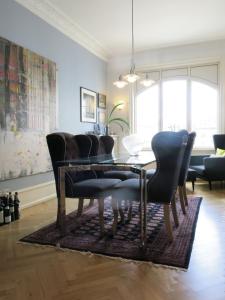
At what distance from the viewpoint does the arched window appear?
19.6ft

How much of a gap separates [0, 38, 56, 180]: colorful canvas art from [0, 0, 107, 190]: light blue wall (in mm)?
149

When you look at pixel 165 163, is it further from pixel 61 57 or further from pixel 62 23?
pixel 62 23

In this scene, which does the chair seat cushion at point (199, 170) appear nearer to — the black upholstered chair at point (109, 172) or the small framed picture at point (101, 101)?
the black upholstered chair at point (109, 172)

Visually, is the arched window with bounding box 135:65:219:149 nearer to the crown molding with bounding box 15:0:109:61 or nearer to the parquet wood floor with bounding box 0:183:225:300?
the crown molding with bounding box 15:0:109:61

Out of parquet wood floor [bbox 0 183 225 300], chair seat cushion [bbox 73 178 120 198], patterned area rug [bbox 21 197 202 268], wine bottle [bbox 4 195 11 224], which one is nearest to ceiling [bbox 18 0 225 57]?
chair seat cushion [bbox 73 178 120 198]

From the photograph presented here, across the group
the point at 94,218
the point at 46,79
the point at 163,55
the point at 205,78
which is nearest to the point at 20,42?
the point at 46,79

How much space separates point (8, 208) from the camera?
3.06 metres

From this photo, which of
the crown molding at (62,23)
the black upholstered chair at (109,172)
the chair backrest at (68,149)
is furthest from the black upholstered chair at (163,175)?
the crown molding at (62,23)

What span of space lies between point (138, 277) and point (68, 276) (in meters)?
0.47

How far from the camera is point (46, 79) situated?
4160 millimetres

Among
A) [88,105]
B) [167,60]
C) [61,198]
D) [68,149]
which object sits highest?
[167,60]

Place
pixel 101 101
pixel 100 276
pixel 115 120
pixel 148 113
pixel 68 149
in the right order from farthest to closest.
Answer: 1. pixel 115 120
2. pixel 148 113
3. pixel 101 101
4. pixel 68 149
5. pixel 100 276

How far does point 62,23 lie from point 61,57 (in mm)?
547

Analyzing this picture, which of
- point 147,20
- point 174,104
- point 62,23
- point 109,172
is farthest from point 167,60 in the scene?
point 109,172
